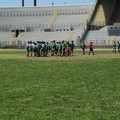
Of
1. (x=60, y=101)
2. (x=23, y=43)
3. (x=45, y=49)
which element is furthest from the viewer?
(x=23, y=43)

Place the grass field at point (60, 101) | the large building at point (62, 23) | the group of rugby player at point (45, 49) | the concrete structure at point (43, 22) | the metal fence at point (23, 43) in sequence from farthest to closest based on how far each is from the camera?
the concrete structure at point (43, 22) → the large building at point (62, 23) → the metal fence at point (23, 43) → the group of rugby player at point (45, 49) → the grass field at point (60, 101)

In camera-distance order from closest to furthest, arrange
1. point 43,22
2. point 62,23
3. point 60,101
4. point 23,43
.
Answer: point 60,101, point 23,43, point 62,23, point 43,22

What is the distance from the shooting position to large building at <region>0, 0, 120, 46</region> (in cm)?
8125

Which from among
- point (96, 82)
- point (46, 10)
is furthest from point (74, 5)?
point (96, 82)

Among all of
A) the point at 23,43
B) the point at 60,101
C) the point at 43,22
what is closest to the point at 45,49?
the point at 60,101

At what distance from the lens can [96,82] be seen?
17.8 metres

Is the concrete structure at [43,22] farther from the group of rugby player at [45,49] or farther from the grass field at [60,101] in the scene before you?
the grass field at [60,101]

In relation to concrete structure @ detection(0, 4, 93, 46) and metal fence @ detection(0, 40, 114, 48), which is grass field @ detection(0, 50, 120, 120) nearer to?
metal fence @ detection(0, 40, 114, 48)

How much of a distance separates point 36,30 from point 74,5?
389 inches

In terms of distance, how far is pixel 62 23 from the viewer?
89.9 meters

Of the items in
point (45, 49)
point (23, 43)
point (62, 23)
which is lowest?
point (23, 43)

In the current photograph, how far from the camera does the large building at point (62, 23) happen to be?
3199 inches

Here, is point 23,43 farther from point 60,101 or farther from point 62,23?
point 60,101

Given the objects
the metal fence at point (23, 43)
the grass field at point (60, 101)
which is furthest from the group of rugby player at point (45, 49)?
the grass field at point (60, 101)
